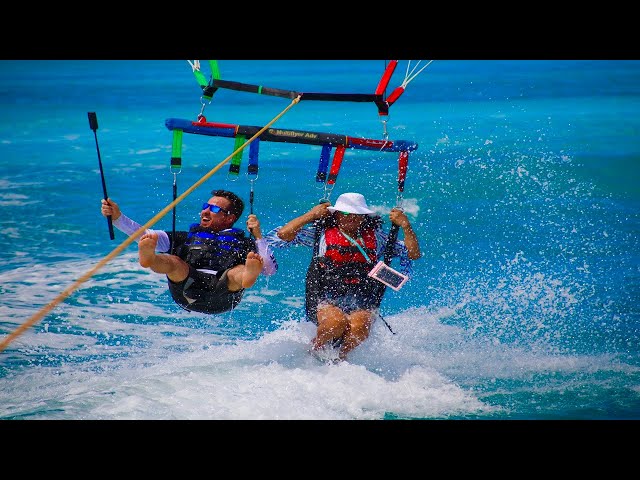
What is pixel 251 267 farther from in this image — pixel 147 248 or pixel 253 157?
pixel 253 157

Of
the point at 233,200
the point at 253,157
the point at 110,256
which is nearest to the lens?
the point at 110,256

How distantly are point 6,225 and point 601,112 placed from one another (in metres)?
5.16

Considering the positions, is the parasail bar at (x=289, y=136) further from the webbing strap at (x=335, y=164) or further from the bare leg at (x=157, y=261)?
the bare leg at (x=157, y=261)

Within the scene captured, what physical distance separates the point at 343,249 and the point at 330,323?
376mm

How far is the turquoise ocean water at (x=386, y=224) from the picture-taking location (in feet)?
12.6

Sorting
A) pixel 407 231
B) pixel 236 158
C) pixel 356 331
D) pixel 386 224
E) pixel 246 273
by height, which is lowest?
pixel 356 331

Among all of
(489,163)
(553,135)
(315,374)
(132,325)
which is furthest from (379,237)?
(553,135)

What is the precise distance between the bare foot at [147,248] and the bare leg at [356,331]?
3.33 feet

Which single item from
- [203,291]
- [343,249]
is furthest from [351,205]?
[203,291]

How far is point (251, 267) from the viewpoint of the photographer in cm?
353

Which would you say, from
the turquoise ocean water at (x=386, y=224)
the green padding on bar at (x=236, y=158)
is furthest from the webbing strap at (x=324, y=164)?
the turquoise ocean water at (x=386, y=224)

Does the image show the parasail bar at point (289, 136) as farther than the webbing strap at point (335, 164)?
No

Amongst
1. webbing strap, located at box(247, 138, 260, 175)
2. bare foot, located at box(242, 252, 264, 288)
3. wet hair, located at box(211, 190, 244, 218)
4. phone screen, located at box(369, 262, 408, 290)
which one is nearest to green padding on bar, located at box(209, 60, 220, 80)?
webbing strap, located at box(247, 138, 260, 175)

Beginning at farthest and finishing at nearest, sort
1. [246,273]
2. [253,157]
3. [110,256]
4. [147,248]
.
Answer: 1. [253,157]
2. [246,273]
3. [147,248]
4. [110,256]
